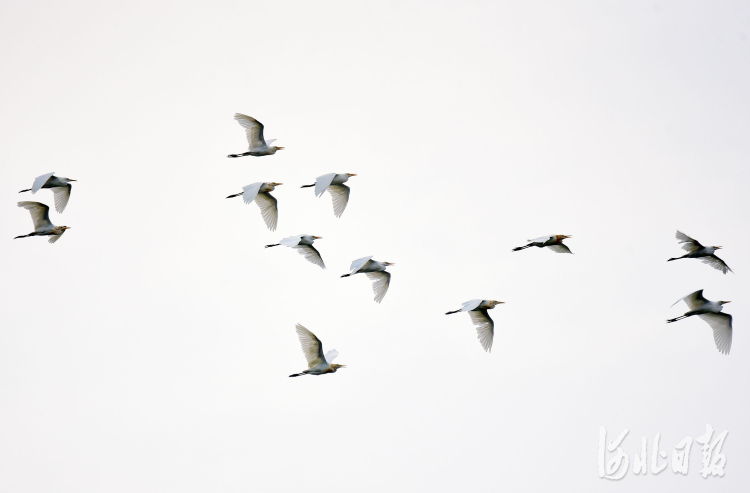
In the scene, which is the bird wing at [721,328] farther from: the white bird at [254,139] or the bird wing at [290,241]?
the white bird at [254,139]

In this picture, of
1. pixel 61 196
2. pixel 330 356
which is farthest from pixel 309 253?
pixel 61 196

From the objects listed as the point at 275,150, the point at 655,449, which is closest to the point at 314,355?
the point at 275,150

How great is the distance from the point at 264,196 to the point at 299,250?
2.32m

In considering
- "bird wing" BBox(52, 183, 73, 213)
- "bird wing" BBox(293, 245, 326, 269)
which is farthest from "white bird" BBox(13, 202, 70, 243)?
"bird wing" BBox(293, 245, 326, 269)

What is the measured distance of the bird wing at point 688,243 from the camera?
3906cm

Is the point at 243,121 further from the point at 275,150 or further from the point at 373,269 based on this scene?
the point at 373,269

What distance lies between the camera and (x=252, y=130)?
4081 cm

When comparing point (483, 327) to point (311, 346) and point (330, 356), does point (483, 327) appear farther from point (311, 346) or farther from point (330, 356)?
point (311, 346)

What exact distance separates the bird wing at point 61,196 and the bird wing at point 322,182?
8.22 metres

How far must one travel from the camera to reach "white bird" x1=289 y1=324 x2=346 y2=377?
36.2 meters

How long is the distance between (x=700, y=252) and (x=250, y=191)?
45.3ft

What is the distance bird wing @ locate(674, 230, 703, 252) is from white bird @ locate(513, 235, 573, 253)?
11.2 feet

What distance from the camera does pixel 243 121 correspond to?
4066cm

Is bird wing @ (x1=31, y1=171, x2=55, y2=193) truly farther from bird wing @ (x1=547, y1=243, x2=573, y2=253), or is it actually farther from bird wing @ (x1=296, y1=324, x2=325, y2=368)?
bird wing @ (x1=547, y1=243, x2=573, y2=253)
